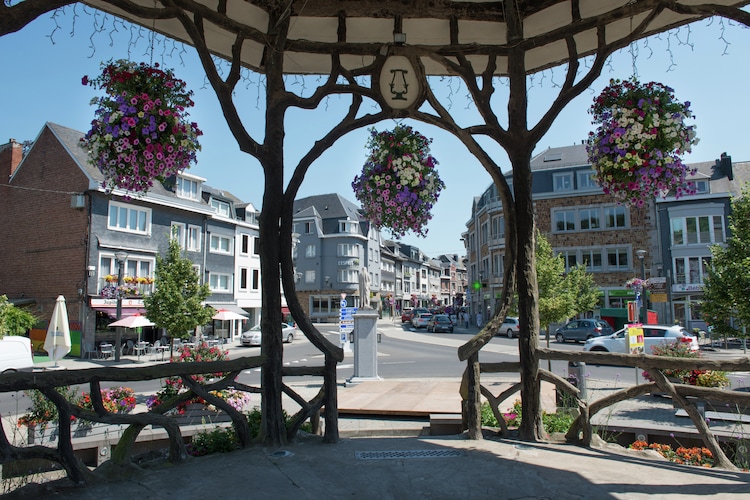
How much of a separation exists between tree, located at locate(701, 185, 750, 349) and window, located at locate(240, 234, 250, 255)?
30.9 meters

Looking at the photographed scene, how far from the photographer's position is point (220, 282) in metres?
37.3

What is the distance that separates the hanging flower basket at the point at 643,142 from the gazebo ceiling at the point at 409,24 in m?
0.92

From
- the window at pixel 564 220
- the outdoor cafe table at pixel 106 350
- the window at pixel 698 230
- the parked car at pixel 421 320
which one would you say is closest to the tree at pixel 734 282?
the outdoor cafe table at pixel 106 350

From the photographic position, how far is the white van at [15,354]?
1437 centimetres

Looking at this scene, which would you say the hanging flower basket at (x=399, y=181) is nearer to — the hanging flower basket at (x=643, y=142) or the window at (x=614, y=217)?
the hanging flower basket at (x=643, y=142)

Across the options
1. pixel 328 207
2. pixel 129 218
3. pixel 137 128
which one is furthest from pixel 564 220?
pixel 137 128

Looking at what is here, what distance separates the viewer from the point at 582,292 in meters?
33.4

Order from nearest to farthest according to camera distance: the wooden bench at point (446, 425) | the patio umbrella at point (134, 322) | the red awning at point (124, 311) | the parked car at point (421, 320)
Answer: the wooden bench at point (446, 425), the patio umbrella at point (134, 322), the red awning at point (124, 311), the parked car at point (421, 320)

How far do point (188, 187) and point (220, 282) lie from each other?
7.09 metres

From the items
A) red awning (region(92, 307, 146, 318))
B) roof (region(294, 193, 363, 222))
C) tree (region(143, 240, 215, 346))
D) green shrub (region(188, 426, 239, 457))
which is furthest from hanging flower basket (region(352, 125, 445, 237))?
roof (region(294, 193, 363, 222))

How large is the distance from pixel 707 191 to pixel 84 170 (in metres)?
38.7

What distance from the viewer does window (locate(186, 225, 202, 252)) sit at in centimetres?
3366

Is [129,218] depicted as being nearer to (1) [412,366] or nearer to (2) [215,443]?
(1) [412,366]

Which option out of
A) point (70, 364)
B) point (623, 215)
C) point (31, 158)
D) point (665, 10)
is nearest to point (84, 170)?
point (31, 158)
